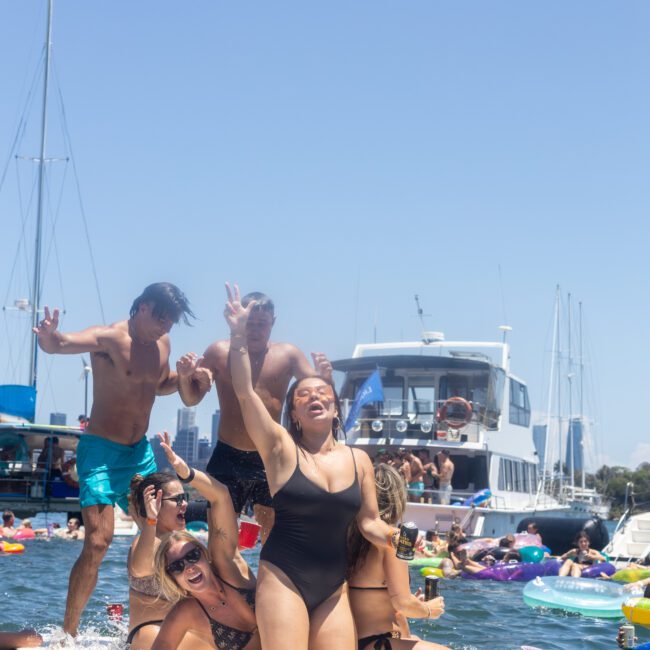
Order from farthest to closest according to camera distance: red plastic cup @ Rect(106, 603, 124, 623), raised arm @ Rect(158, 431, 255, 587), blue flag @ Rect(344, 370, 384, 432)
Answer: blue flag @ Rect(344, 370, 384, 432) < red plastic cup @ Rect(106, 603, 124, 623) < raised arm @ Rect(158, 431, 255, 587)

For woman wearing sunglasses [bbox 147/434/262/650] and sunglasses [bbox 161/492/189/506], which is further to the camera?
sunglasses [bbox 161/492/189/506]

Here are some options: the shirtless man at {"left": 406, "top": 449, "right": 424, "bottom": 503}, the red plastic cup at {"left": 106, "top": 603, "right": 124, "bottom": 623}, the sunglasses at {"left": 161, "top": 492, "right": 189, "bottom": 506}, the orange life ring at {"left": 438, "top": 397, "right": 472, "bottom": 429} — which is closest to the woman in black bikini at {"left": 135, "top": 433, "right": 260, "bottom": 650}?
the sunglasses at {"left": 161, "top": 492, "right": 189, "bottom": 506}

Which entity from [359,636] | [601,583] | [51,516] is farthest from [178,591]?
[51,516]

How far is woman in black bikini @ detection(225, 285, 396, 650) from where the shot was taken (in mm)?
4250

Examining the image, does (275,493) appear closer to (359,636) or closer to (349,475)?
(349,475)

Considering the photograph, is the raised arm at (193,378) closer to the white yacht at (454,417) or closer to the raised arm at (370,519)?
the raised arm at (370,519)

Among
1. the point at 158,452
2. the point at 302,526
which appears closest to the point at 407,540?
the point at 302,526

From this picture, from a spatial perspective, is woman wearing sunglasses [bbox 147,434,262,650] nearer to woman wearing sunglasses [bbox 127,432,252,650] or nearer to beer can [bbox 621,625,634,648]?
woman wearing sunglasses [bbox 127,432,252,650]

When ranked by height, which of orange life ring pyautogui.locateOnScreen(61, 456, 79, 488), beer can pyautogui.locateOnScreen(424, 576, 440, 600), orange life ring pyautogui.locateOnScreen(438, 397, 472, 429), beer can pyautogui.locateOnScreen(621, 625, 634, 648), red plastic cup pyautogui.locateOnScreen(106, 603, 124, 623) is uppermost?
orange life ring pyautogui.locateOnScreen(438, 397, 472, 429)

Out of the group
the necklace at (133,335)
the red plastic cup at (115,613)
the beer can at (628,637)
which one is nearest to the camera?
the necklace at (133,335)

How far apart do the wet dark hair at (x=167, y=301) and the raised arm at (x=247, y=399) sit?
68.0 inches

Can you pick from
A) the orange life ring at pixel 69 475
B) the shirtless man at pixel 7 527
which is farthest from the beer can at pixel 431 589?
the orange life ring at pixel 69 475

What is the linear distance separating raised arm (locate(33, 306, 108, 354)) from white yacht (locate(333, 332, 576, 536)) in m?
16.1

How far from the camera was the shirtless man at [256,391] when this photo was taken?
226 inches
